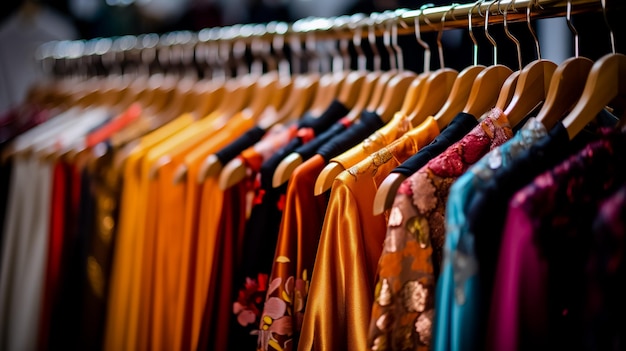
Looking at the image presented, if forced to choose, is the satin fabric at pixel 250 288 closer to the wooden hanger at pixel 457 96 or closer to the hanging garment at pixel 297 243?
the hanging garment at pixel 297 243

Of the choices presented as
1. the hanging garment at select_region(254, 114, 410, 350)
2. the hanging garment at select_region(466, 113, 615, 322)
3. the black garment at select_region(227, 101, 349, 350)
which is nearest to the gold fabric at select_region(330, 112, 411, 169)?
the hanging garment at select_region(254, 114, 410, 350)

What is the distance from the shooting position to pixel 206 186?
915mm

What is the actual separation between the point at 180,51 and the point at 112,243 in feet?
1.37

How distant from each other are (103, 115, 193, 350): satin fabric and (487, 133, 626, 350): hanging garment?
2.16 ft

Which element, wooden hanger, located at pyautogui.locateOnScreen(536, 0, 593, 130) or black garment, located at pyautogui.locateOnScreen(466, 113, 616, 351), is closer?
black garment, located at pyautogui.locateOnScreen(466, 113, 616, 351)

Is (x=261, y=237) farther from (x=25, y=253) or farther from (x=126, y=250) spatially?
(x=25, y=253)

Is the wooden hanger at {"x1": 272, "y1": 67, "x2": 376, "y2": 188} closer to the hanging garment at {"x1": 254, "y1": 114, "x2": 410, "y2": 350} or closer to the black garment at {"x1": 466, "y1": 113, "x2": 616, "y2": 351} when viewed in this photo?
the hanging garment at {"x1": 254, "y1": 114, "x2": 410, "y2": 350}

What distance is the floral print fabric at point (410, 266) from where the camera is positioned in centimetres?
61

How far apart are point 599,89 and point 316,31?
1.63ft

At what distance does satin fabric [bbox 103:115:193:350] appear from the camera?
102cm

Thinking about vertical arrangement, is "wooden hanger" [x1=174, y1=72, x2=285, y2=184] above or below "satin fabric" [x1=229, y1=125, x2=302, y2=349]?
above

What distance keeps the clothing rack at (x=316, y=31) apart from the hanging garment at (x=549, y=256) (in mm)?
214

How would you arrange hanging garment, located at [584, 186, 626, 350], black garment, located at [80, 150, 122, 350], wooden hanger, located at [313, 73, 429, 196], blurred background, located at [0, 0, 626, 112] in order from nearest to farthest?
hanging garment, located at [584, 186, 626, 350]
wooden hanger, located at [313, 73, 429, 196]
black garment, located at [80, 150, 122, 350]
blurred background, located at [0, 0, 626, 112]

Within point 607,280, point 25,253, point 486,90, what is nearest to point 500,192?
point 607,280
